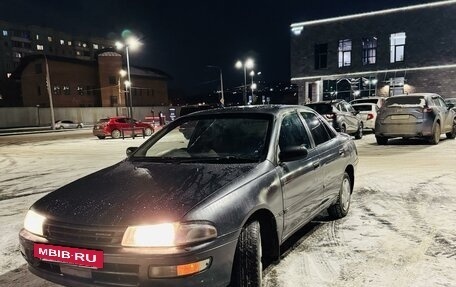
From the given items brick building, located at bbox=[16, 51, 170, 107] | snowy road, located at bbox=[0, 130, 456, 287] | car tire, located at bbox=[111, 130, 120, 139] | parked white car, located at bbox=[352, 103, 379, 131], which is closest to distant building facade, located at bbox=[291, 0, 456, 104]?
parked white car, located at bbox=[352, 103, 379, 131]

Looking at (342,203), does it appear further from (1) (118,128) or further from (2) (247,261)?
(1) (118,128)

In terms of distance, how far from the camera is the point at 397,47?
121 ft

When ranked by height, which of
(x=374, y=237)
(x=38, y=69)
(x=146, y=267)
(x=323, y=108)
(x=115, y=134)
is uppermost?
(x=38, y=69)

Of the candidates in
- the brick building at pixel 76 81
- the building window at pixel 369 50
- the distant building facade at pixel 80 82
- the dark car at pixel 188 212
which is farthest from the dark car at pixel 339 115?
the distant building facade at pixel 80 82

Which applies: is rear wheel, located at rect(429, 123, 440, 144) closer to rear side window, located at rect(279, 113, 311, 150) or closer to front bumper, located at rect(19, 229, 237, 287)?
rear side window, located at rect(279, 113, 311, 150)

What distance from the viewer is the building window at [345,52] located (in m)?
39.3

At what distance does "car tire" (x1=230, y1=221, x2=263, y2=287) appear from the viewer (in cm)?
306

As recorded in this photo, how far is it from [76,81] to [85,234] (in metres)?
65.0

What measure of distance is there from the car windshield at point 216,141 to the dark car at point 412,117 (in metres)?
10.6

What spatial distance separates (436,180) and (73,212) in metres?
7.30

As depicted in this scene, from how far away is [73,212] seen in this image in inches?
120

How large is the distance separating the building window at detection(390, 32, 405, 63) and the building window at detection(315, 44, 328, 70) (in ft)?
20.5

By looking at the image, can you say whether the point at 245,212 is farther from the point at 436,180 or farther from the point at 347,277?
the point at 436,180

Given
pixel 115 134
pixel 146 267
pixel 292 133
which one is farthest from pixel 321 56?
pixel 146 267
